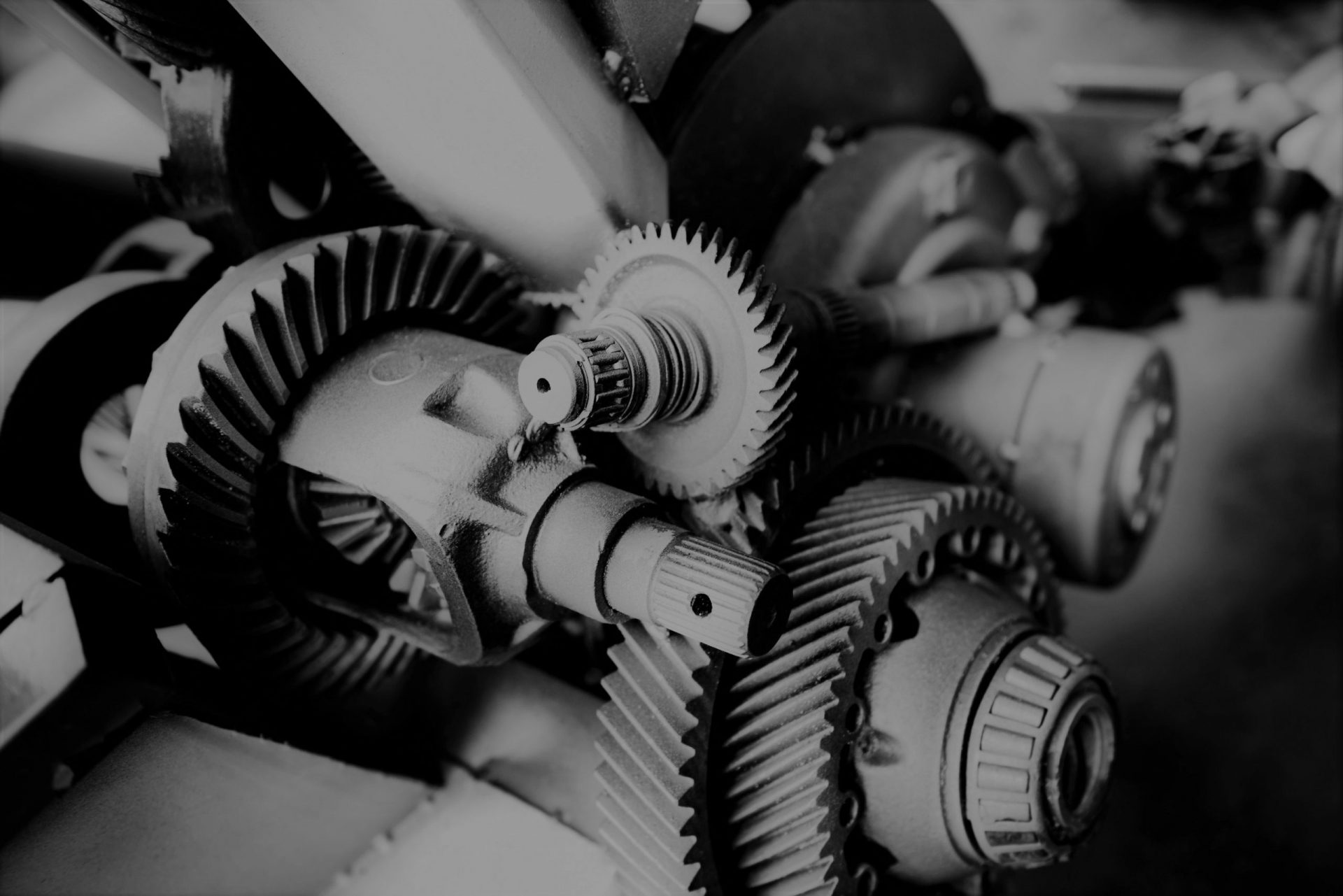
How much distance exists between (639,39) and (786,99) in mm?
279

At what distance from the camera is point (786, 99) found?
1.13 m

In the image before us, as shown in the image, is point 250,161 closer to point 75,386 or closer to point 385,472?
point 75,386

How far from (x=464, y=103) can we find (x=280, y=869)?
0.71 metres

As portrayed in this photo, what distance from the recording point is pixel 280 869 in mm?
901

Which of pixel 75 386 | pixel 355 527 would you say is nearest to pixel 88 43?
pixel 75 386

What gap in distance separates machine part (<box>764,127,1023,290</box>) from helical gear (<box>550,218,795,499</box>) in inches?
11.5

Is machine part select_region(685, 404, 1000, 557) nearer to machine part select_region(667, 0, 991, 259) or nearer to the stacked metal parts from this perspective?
the stacked metal parts

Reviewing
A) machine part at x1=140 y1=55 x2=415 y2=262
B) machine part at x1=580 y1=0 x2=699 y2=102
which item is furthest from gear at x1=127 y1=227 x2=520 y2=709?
machine part at x1=580 y1=0 x2=699 y2=102

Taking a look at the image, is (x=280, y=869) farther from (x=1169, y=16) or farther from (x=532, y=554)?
(x=1169, y=16)

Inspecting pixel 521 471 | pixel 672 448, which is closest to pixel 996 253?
pixel 672 448

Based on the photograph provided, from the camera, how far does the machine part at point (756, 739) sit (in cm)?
80

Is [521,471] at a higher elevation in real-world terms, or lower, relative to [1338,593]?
higher

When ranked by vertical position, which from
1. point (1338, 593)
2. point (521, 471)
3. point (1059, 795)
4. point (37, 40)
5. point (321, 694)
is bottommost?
point (1338, 593)

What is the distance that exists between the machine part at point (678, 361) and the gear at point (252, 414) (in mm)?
180
